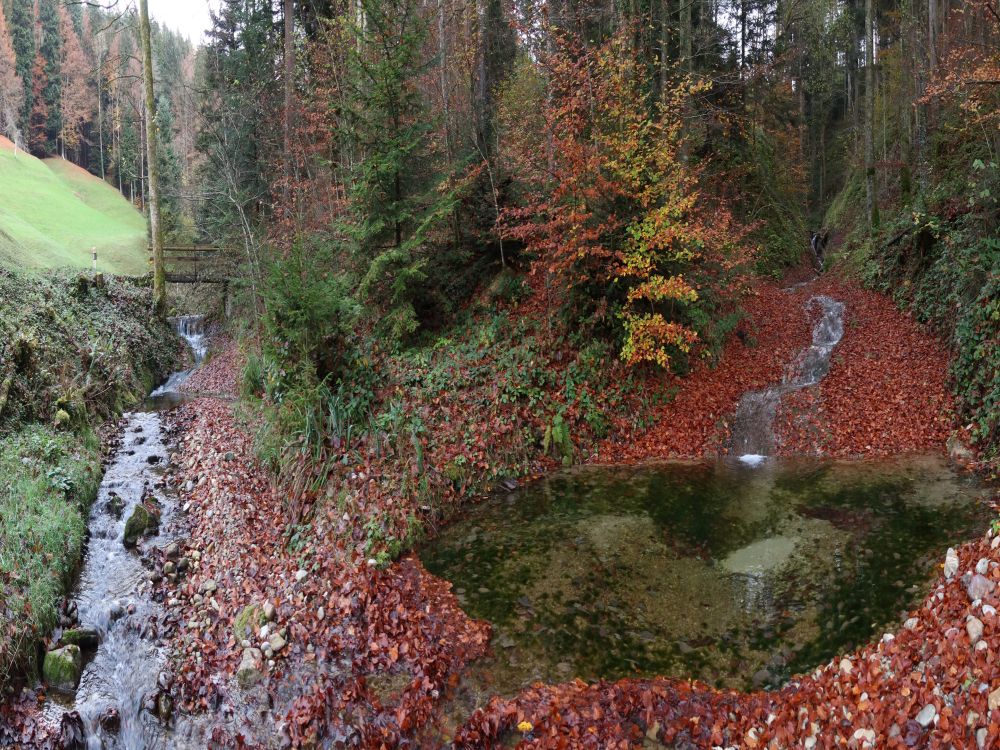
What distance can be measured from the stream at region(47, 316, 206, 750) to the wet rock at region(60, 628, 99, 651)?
4 cm

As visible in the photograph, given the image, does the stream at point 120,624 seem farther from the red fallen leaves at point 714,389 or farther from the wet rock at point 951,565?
the wet rock at point 951,565

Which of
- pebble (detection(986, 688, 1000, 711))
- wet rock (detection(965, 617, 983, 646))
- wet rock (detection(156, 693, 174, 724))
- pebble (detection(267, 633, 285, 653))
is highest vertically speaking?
wet rock (detection(965, 617, 983, 646))

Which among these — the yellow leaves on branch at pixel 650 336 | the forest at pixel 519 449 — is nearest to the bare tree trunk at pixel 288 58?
the forest at pixel 519 449

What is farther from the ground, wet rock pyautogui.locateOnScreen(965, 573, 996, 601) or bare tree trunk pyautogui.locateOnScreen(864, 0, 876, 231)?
bare tree trunk pyautogui.locateOnScreen(864, 0, 876, 231)

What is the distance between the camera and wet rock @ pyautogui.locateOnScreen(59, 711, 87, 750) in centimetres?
580

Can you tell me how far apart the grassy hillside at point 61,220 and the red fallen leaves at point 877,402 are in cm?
2099

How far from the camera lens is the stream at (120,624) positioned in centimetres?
599

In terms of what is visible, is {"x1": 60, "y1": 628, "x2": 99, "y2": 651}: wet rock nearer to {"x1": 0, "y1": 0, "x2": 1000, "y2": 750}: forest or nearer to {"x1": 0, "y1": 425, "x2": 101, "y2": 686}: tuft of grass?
{"x1": 0, "y1": 0, "x2": 1000, "y2": 750}: forest

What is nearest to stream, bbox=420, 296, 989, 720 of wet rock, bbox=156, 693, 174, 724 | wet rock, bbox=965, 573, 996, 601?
wet rock, bbox=965, 573, 996, 601

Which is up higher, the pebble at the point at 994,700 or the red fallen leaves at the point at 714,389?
the red fallen leaves at the point at 714,389

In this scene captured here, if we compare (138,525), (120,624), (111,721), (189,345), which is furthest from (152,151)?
(111,721)

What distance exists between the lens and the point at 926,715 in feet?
12.7

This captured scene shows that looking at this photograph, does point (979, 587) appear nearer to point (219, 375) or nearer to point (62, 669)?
point (62, 669)

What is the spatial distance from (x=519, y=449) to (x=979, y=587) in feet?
21.3
